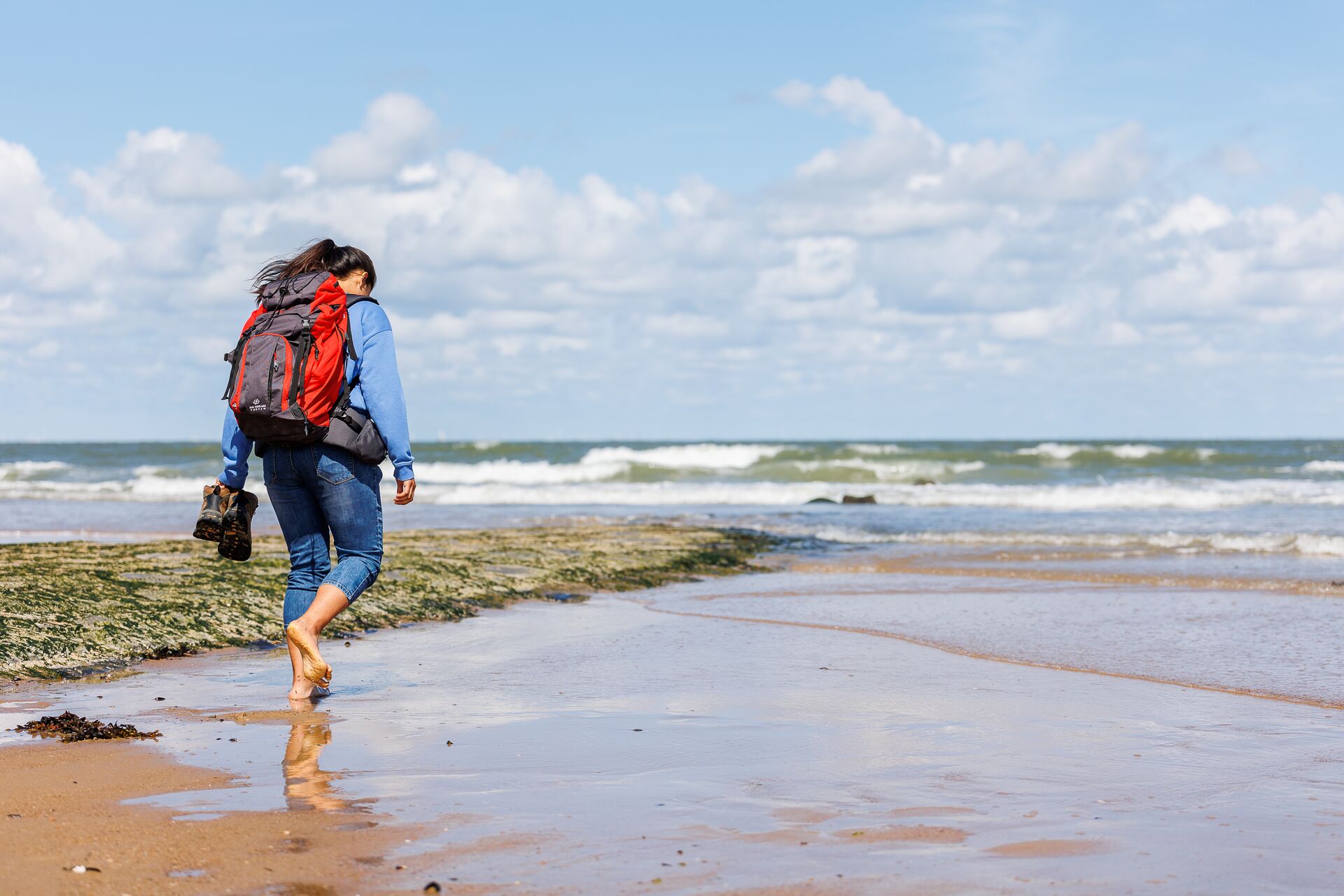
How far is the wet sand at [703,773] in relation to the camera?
9.05ft

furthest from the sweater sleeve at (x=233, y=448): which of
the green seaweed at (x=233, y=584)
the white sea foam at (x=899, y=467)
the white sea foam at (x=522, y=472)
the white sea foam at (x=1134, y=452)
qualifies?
the white sea foam at (x=1134, y=452)

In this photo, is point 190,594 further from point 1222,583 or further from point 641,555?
point 1222,583

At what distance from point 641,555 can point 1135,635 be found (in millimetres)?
5499

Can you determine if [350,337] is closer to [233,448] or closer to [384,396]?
[384,396]

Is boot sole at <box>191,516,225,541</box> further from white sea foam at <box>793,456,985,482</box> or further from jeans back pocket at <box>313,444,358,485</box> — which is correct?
white sea foam at <box>793,456,985,482</box>

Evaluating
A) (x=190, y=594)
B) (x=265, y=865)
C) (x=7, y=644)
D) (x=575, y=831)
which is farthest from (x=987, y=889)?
(x=190, y=594)

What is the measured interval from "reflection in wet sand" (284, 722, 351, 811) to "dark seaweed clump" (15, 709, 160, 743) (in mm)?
519

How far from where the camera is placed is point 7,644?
564 centimetres

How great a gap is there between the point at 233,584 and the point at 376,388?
3830 millimetres

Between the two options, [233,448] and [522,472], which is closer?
[233,448]

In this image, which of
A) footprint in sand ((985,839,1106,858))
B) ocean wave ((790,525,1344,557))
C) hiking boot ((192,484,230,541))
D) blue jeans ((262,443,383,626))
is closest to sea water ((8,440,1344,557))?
ocean wave ((790,525,1344,557))

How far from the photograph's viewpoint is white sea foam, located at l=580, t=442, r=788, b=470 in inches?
1730

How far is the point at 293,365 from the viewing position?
429 centimetres

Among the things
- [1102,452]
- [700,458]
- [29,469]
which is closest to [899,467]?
[700,458]
